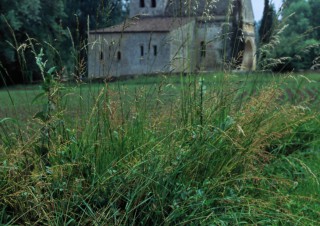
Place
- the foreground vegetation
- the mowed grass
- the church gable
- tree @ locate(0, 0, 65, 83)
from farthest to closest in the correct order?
the church gable
tree @ locate(0, 0, 65, 83)
the mowed grass
the foreground vegetation

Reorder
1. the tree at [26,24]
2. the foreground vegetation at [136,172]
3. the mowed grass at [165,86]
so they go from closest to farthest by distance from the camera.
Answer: the foreground vegetation at [136,172] < the mowed grass at [165,86] < the tree at [26,24]

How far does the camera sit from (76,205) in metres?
3.07

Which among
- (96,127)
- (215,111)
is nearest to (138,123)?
(96,127)

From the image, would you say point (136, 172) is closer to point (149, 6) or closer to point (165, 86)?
point (165, 86)

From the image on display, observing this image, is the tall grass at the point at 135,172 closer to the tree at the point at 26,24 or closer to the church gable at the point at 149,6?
the tree at the point at 26,24

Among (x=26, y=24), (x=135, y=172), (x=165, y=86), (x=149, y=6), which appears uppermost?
(x=165, y=86)

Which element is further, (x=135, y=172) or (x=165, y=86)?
(x=165, y=86)

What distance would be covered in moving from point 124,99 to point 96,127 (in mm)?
744

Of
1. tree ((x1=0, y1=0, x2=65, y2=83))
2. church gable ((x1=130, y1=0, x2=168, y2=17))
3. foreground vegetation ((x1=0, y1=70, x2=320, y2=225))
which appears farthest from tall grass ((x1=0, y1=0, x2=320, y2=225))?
church gable ((x1=130, y1=0, x2=168, y2=17))

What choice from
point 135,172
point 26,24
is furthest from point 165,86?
point 26,24

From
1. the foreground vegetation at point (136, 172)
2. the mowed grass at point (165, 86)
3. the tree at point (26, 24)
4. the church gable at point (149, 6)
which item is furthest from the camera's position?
the church gable at point (149, 6)

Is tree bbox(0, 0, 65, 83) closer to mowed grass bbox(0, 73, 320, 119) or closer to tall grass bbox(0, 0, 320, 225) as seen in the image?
mowed grass bbox(0, 73, 320, 119)

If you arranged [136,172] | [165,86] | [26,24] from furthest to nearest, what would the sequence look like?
1. [26,24]
2. [165,86]
3. [136,172]

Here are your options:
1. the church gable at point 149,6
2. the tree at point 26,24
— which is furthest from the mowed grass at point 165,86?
the church gable at point 149,6
